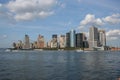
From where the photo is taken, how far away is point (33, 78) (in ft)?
219

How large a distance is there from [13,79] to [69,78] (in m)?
15.7

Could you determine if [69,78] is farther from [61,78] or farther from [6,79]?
[6,79]

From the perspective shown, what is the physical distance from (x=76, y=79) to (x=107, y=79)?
8770 millimetres

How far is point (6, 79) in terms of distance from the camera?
65.1 metres

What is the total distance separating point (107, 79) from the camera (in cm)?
6675

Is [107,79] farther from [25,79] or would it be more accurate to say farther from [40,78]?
[25,79]

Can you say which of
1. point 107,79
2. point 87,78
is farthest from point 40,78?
point 107,79

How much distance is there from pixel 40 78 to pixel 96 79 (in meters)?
15.6

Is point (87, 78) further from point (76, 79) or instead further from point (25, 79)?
point (25, 79)

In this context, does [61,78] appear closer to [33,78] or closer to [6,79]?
[33,78]

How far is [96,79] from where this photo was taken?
65875 mm

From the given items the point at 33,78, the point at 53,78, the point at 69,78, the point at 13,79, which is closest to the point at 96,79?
the point at 69,78

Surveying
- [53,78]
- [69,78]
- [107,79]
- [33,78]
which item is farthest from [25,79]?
[107,79]

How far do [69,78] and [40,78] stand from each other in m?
8.25
